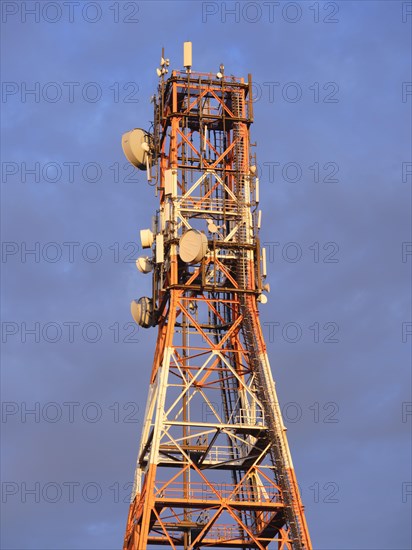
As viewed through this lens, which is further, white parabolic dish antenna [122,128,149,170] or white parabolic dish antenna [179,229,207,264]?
white parabolic dish antenna [122,128,149,170]

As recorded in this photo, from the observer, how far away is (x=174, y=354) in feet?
358

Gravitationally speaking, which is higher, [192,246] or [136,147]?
[136,147]

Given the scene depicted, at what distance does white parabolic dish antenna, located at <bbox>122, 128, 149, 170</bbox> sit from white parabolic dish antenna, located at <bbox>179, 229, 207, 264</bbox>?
358 inches

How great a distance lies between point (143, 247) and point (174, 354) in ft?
25.3

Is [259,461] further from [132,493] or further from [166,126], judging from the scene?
[166,126]

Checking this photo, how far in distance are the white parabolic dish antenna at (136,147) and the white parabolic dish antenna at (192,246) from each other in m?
9.10

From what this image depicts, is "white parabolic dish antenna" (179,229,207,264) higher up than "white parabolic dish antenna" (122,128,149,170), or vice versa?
"white parabolic dish antenna" (122,128,149,170)

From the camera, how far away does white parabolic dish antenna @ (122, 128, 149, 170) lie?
4537 inches

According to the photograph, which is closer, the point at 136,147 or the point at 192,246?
the point at 192,246

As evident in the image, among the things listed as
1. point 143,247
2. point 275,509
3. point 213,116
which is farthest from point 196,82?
point 275,509

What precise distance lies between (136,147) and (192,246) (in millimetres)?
10679

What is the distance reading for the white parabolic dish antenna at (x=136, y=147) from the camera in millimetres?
115250

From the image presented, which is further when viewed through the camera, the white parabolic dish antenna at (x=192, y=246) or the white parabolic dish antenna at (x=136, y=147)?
the white parabolic dish antenna at (x=136, y=147)

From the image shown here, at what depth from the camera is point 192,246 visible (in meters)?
108
